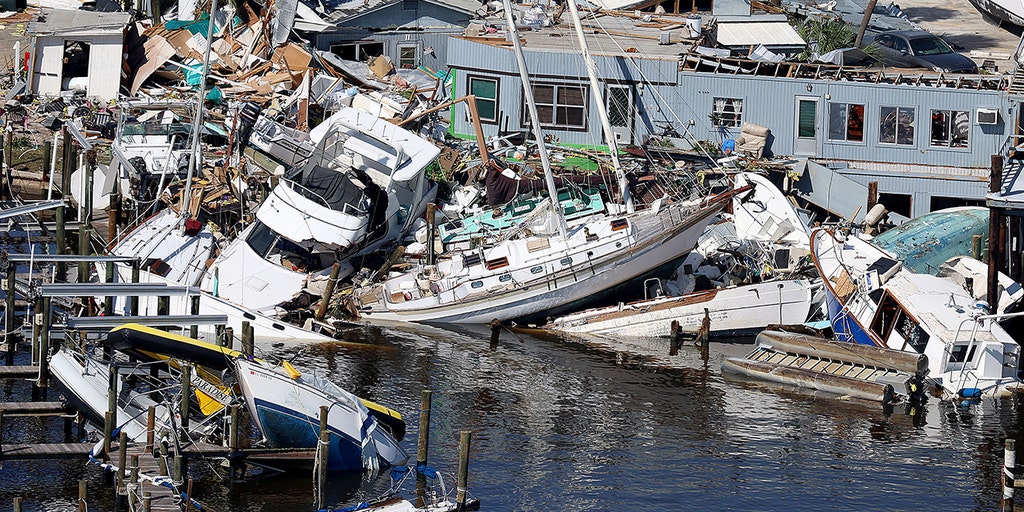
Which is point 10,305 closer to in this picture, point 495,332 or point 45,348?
point 45,348

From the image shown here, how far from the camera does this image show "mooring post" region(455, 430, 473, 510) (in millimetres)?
25609

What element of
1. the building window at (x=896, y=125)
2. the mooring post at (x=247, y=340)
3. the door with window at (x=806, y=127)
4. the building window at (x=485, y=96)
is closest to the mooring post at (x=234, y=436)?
the mooring post at (x=247, y=340)

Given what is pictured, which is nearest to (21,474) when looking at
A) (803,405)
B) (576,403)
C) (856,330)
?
(576,403)

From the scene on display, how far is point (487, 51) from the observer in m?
48.2

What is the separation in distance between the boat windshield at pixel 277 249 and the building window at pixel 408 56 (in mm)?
20274

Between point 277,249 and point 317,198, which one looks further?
point 277,249

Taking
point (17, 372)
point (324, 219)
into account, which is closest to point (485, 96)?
point (324, 219)

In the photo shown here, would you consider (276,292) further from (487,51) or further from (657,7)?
(657,7)

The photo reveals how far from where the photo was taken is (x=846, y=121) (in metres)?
46.0

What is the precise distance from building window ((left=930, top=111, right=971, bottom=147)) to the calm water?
37.0 ft

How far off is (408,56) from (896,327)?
28404 millimetres

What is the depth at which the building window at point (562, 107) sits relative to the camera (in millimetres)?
47250

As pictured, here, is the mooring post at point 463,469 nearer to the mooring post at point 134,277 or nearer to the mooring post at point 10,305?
the mooring post at point 134,277

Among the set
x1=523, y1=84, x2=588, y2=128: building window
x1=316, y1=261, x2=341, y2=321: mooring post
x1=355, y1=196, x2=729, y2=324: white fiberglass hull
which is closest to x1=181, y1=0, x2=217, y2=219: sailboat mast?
x1=316, y1=261, x2=341, y2=321: mooring post
